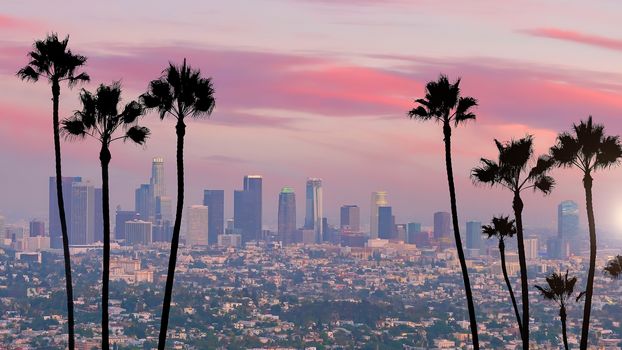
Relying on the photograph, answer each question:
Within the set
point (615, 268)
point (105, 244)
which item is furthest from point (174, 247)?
point (615, 268)

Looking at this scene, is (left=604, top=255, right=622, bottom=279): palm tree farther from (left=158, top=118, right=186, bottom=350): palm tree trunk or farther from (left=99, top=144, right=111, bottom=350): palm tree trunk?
(left=99, top=144, right=111, bottom=350): palm tree trunk

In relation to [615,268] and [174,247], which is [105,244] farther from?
[615,268]

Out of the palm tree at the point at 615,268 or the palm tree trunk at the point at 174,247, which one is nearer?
the palm tree trunk at the point at 174,247

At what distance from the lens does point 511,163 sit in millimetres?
44406

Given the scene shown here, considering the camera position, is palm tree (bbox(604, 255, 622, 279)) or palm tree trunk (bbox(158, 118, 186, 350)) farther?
palm tree (bbox(604, 255, 622, 279))

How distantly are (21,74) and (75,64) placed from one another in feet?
5.22

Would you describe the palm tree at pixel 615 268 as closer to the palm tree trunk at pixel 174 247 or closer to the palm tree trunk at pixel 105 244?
the palm tree trunk at pixel 174 247

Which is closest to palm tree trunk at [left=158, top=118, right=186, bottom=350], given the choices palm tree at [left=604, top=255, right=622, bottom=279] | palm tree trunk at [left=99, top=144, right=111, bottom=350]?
palm tree trunk at [left=99, top=144, right=111, bottom=350]

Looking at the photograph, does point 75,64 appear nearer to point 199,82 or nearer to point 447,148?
point 199,82

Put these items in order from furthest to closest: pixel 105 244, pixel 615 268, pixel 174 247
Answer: pixel 615 268 → pixel 174 247 → pixel 105 244

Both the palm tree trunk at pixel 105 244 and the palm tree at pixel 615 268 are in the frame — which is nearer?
the palm tree trunk at pixel 105 244

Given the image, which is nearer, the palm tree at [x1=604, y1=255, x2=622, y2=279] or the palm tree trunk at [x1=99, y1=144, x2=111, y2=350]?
the palm tree trunk at [x1=99, y1=144, x2=111, y2=350]

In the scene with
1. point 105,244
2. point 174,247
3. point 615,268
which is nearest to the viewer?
point 105,244

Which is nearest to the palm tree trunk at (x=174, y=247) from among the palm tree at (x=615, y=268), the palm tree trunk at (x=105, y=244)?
the palm tree trunk at (x=105, y=244)
